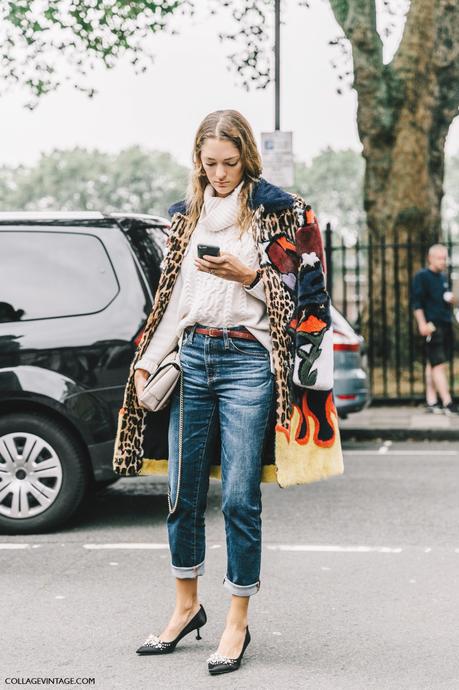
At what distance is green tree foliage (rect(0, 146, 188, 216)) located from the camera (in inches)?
3784

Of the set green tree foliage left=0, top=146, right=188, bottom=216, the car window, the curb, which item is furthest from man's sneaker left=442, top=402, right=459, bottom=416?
green tree foliage left=0, top=146, right=188, bottom=216

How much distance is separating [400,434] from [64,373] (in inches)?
220

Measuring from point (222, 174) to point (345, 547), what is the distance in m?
2.82

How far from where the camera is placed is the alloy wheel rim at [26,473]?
262 inches

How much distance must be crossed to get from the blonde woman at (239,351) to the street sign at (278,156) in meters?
8.76

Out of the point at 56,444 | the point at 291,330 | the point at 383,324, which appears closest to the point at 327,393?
the point at 291,330

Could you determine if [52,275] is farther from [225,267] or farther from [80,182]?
[80,182]

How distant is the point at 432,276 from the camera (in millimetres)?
Answer: 12992

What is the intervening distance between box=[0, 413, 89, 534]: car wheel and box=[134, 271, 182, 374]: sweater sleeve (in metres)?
2.41

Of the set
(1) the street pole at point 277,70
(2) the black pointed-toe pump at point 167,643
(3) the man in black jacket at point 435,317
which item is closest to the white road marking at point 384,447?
(3) the man in black jacket at point 435,317

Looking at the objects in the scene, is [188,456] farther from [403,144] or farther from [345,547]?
[403,144]

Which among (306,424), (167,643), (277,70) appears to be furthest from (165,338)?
(277,70)

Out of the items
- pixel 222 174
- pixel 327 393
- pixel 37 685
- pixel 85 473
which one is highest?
pixel 222 174

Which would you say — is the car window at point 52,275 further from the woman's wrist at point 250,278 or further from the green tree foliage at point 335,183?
the green tree foliage at point 335,183
